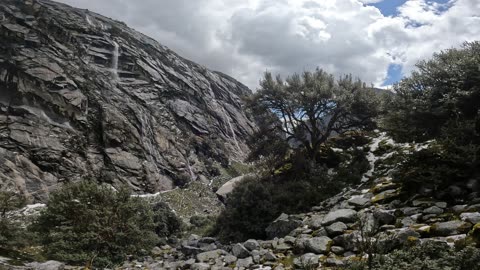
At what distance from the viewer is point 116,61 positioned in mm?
83562

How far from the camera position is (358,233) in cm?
862

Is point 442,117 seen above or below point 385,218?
above

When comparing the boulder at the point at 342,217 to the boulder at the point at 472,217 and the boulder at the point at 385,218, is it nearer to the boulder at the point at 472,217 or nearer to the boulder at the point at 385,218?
the boulder at the point at 385,218

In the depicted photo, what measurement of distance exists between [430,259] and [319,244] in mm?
3518

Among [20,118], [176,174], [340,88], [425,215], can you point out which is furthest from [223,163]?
[425,215]

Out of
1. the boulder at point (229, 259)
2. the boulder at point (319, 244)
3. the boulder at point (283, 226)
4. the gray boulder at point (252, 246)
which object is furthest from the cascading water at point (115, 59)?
the boulder at point (319, 244)

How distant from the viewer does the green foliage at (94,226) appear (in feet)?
40.5

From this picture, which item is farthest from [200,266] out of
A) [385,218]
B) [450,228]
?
[450,228]

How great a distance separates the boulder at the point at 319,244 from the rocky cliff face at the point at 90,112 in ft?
103

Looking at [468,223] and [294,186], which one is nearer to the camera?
[468,223]

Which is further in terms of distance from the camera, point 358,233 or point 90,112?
point 90,112

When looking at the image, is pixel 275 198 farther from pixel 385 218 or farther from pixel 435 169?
pixel 385 218

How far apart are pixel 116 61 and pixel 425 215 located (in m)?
85.3

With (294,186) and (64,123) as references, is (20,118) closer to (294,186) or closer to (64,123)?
(64,123)
